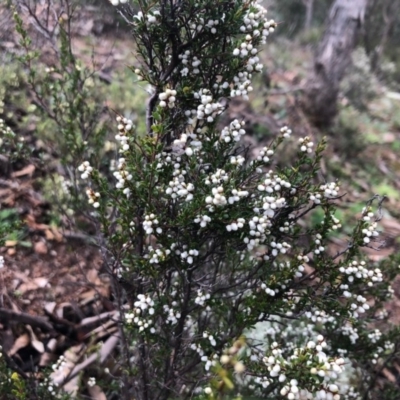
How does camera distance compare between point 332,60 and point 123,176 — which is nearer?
point 123,176

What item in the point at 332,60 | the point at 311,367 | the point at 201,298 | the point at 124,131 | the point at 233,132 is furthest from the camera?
the point at 332,60

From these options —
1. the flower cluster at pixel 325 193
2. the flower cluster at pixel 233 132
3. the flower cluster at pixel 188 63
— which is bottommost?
the flower cluster at pixel 325 193

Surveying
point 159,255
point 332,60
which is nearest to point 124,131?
point 159,255

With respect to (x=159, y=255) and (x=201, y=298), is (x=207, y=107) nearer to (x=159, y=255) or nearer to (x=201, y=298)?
(x=159, y=255)

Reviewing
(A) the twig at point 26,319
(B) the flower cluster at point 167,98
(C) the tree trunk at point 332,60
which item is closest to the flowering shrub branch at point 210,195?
(B) the flower cluster at point 167,98

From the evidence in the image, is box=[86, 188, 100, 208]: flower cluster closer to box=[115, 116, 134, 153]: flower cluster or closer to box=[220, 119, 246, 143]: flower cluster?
box=[115, 116, 134, 153]: flower cluster

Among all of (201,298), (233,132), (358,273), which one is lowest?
(201,298)

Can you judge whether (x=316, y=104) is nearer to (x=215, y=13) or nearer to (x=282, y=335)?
(x=282, y=335)

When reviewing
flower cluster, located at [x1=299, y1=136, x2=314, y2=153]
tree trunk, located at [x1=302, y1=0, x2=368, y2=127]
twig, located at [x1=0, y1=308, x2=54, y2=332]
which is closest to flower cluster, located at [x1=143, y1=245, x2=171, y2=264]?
flower cluster, located at [x1=299, y1=136, x2=314, y2=153]

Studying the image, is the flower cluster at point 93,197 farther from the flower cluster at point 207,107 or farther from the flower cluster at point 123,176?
the flower cluster at point 207,107
